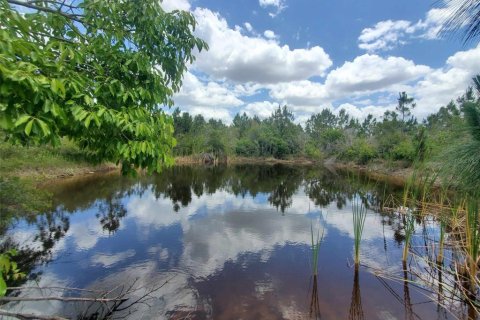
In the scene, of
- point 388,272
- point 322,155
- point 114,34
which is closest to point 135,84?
point 114,34

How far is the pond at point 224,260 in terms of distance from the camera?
14.8 ft

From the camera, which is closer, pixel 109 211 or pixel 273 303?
pixel 273 303

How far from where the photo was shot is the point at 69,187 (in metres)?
15.2

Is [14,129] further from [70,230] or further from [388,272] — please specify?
[70,230]

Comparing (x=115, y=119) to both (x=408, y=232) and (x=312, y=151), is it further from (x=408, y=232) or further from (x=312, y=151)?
(x=312, y=151)

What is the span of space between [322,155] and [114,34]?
1785 inches

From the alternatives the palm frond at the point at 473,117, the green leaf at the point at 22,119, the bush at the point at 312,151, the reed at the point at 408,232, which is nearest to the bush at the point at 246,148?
the bush at the point at 312,151

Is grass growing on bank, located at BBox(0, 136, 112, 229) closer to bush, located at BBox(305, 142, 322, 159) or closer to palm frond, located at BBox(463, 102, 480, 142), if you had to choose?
palm frond, located at BBox(463, 102, 480, 142)

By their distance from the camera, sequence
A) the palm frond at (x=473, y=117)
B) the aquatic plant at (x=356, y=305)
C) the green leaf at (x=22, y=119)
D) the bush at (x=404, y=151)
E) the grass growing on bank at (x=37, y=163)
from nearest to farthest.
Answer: the green leaf at (x=22, y=119) < the palm frond at (x=473, y=117) < the aquatic plant at (x=356, y=305) < the grass growing on bank at (x=37, y=163) < the bush at (x=404, y=151)

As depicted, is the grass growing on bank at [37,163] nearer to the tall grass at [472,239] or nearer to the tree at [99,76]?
the tree at [99,76]

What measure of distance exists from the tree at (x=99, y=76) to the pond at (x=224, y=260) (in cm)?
342

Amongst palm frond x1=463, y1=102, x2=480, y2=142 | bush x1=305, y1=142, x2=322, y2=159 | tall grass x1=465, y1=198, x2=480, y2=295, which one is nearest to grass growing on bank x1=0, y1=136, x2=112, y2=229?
tall grass x1=465, y1=198, x2=480, y2=295

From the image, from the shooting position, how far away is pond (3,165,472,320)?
450 centimetres

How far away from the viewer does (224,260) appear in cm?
639
